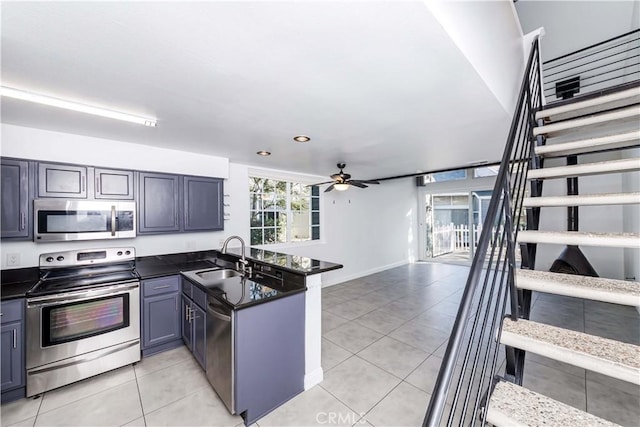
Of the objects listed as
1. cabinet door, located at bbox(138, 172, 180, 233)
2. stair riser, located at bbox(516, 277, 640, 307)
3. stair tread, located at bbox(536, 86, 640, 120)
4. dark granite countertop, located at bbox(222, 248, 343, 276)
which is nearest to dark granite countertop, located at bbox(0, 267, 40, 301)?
cabinet door, located at bbox(138, 172, 180, 233)

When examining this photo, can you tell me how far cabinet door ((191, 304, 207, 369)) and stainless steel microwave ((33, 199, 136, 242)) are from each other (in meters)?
1.31

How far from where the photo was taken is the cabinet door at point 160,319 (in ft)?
8.66

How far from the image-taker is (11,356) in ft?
6.70

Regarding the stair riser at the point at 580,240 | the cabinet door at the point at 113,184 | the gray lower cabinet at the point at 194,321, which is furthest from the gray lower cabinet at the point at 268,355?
the cabinet door at the point at 113,184

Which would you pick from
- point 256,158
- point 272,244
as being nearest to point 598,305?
point 272,244

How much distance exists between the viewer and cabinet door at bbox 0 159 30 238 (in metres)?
2.36

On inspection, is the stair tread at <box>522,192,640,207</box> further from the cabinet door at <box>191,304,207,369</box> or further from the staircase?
the cabinet door at <box>191,304,207,369</box>

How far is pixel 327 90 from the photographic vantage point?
1.79 meters

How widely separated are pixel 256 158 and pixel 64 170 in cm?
208

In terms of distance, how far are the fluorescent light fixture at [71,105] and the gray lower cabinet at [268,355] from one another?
6.07 feet

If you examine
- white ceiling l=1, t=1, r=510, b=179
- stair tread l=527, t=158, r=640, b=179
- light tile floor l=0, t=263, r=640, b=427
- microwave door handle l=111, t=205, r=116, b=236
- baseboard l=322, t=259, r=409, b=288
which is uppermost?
white ceiling l=1, t=1, r=510, b=179

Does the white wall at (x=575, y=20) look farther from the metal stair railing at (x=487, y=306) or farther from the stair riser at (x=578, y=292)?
the stair riser at (x=578, y=292)

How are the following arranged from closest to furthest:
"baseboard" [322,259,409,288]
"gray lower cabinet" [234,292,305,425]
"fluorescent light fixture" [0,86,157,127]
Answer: "fluorescent light fixture" [0,86,157,127] → "gray lower cabinet" [234,292,305,425] → "baseboard" [322,259,409,288]

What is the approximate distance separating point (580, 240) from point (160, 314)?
3528 mm
